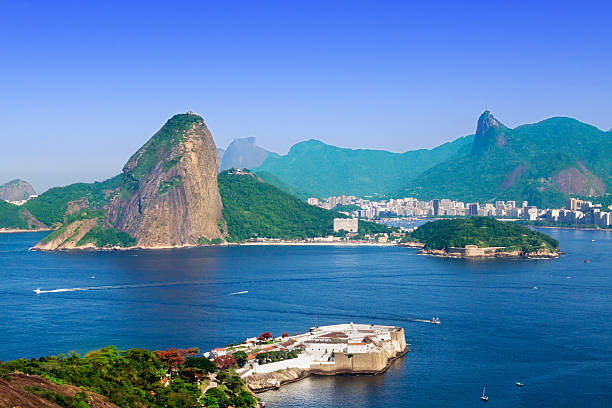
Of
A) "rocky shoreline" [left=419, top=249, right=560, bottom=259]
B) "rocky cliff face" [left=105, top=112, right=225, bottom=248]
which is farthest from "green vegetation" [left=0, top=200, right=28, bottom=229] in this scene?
"rocky shoreline" [left=419, top=249, right=560, bottom=259]

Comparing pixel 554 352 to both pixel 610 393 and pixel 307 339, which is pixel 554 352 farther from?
pixel 307 339

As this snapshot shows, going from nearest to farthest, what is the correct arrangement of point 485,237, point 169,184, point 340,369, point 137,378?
point 137,378, point 340,369, point 485,237, point 169,184

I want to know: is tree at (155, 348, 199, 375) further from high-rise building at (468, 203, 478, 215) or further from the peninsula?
high-rise building at (468, 203, 478, 215)

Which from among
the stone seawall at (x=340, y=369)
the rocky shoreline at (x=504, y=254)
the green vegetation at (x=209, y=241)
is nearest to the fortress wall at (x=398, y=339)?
the stone seawall at (x=340, y=369)

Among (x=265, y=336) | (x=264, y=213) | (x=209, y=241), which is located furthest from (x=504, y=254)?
(x=265, y=336)

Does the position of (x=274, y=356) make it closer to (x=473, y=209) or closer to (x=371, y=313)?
(x=371, y=313)

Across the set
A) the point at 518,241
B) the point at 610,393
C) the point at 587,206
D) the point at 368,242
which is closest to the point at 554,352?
the point at 610,393
